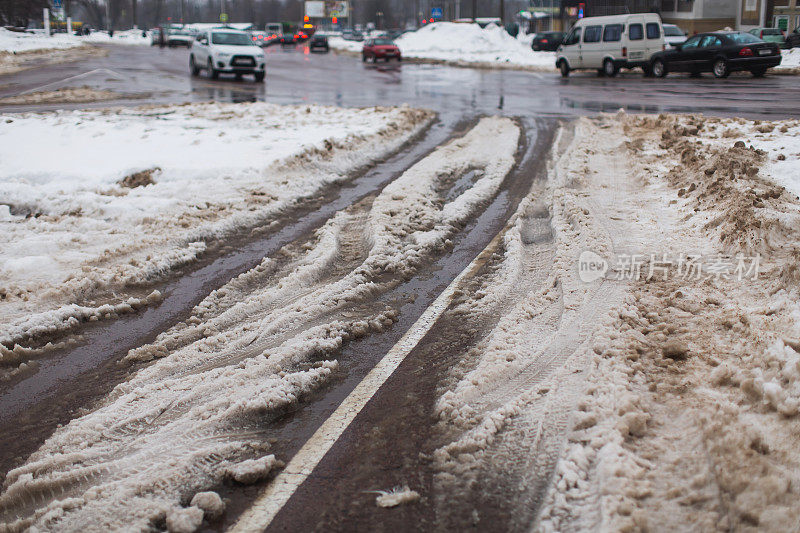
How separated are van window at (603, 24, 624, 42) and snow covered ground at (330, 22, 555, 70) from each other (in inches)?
358

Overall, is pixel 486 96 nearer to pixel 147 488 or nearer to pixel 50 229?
pixel 50 229

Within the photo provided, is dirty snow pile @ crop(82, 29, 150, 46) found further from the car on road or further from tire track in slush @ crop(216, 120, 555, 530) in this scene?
tire track in slush @ crop(216, 120, 555, 530)

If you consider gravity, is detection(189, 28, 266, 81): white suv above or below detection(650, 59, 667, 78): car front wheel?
above

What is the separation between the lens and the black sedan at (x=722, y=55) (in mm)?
23109

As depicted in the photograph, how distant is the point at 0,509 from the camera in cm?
289

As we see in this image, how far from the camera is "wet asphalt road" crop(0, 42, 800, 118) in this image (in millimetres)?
16297

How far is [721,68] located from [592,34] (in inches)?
226

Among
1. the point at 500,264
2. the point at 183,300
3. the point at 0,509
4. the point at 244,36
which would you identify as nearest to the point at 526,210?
the point at 500,264

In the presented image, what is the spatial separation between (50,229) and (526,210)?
5143 millimetres

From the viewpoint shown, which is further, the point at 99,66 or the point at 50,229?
the point at 99,66

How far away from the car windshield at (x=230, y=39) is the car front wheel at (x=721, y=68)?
18.0 metres

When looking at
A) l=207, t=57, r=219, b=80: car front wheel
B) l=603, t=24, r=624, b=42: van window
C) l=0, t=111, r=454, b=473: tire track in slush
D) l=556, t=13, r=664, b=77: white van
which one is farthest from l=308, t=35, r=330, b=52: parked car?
l=0, t=111, r=454, b=473: tire track in slush

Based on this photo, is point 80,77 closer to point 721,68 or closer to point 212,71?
point 212,71

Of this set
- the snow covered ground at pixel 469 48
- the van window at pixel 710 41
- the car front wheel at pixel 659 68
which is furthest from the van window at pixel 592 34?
the snow covered ground at pixel 469 48
